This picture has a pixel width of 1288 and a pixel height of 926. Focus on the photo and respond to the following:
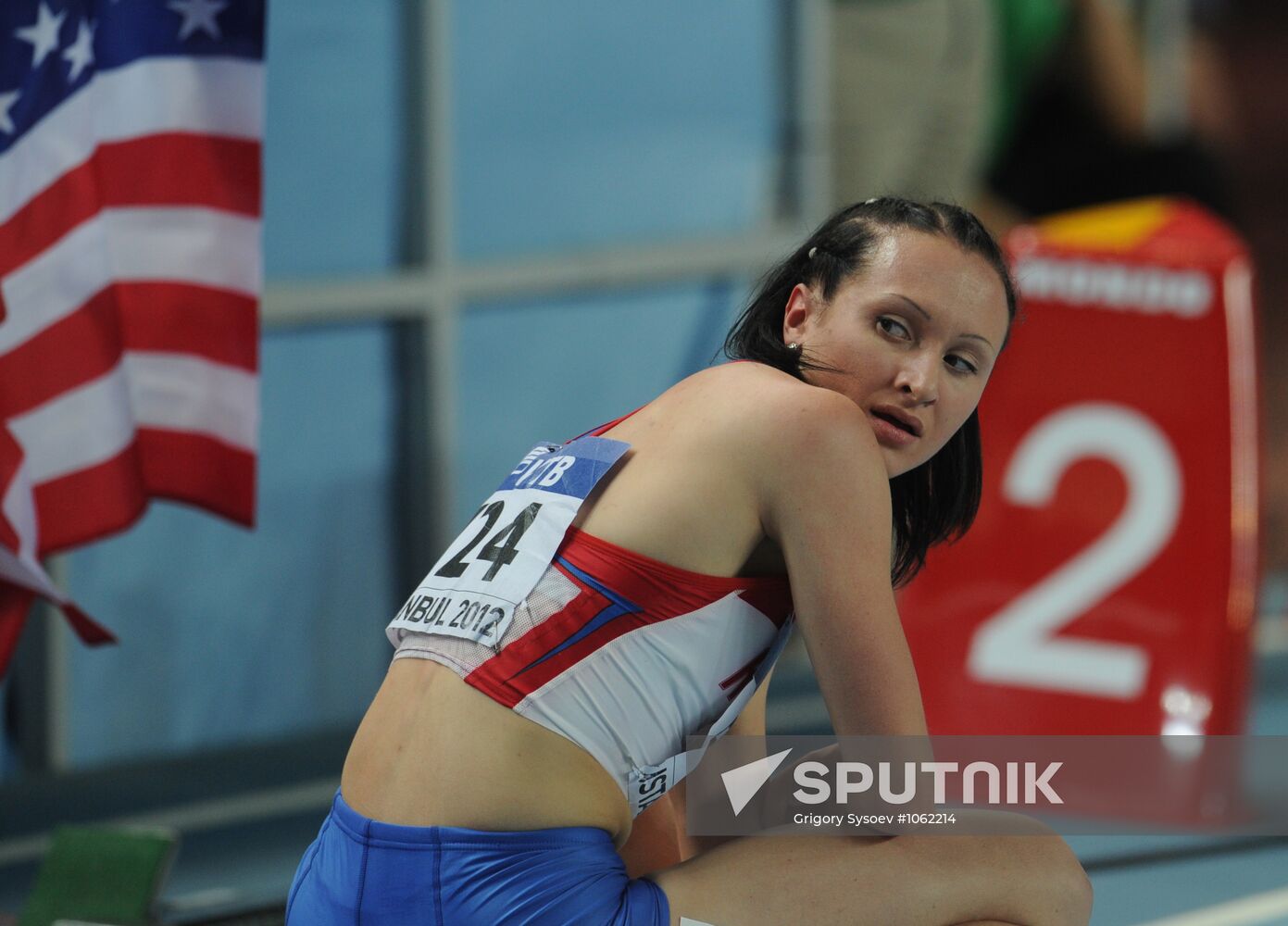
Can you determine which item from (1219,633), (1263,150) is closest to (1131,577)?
(1219,633)

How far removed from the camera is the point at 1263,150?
850 centimetres

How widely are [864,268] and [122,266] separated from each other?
3.99 ft

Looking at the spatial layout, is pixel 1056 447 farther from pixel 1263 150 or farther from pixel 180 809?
pixel 1263 150

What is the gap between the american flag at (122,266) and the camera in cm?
238

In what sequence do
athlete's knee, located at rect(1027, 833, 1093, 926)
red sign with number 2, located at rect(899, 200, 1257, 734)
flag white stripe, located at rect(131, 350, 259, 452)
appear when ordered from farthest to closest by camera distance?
1. red sign with number 2, located at rect(899, 200, 1257, 734)
2. flag white stripe, located at rect(131, 350, 259, 452)
3. athlete's knee, located at rect(1027, 833, 1093, 926)

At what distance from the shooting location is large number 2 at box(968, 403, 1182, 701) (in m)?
3.28

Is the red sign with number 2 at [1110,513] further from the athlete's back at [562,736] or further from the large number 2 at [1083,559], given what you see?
the athlete's back at [562,736]

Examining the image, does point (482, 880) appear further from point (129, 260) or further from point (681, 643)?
point (129, 260)

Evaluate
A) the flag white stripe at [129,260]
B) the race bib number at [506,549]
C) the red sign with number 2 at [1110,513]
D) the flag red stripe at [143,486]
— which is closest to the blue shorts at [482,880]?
the race bib number at [506,549]

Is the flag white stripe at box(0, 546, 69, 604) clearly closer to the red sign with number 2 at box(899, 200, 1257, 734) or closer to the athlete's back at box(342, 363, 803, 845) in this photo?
the athlete's back at box(342, 363, 803, 845)

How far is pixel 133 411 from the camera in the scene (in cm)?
252

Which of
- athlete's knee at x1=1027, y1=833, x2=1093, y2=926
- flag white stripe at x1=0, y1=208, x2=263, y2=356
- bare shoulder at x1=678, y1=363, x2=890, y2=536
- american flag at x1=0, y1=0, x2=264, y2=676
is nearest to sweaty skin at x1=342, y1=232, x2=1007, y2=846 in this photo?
bare shoulder at x1=678, y1=363, x2=890, y2=536

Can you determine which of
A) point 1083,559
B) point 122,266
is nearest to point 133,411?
point 122,266

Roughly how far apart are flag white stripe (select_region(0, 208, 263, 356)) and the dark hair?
3.12 feet
